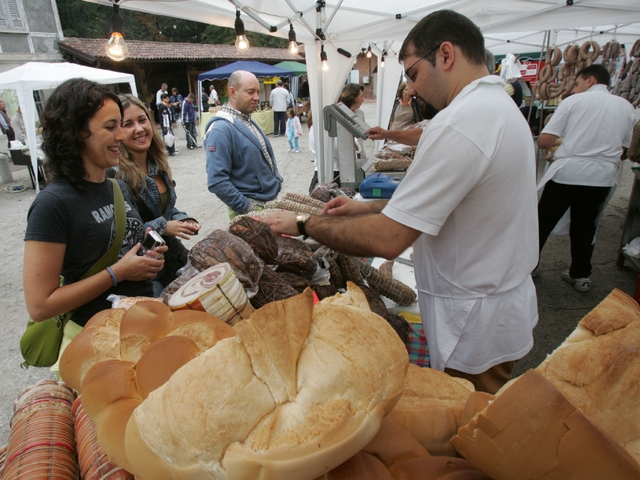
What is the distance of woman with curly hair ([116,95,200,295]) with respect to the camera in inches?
101

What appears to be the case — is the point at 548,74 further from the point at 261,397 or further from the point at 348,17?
the point at 261,397

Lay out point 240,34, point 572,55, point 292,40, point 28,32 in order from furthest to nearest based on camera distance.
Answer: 1. point 28,32
2. point 572,55
3. point 292,40
4. point 240,34

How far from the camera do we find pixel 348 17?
5695mm

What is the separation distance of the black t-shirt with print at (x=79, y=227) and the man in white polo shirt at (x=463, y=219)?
76 centimetres

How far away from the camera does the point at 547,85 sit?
25.2 ft

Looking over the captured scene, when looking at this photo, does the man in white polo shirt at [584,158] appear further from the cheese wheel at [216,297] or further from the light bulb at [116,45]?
the light bulb at [116,45]

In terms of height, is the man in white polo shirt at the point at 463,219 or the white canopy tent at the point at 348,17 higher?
the white canopy tent at the point at 348,17

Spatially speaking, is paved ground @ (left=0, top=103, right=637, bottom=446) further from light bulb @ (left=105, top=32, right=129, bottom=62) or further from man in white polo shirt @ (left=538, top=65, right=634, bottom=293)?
light bulb @ (left=105, top=32, right=129, bottom=62)

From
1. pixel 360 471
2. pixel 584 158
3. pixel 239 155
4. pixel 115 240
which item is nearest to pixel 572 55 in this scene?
pixel 584 158

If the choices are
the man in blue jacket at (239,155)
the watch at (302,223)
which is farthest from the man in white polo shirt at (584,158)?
Result: the watch at (302,223)

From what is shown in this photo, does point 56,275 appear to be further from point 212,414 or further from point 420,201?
point 420,201

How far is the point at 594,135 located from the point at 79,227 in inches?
188

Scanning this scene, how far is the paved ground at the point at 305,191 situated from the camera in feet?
11.4

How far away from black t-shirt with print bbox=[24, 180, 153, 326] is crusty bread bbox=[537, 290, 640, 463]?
5.64 feet
